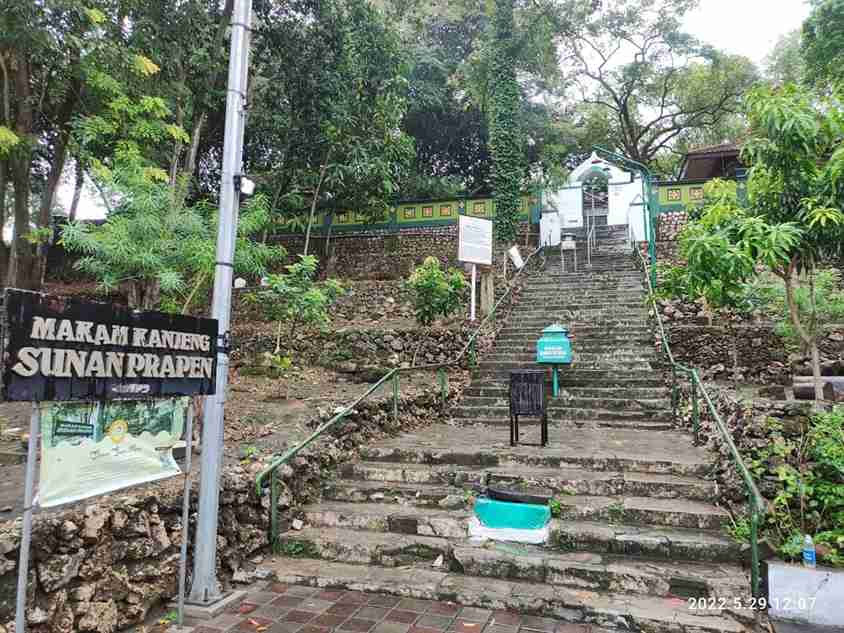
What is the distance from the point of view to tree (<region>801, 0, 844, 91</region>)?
40.1ft

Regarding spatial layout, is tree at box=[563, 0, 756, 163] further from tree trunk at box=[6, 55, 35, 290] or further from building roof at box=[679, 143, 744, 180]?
tree trunk at box=[6, 55, 35, 290]

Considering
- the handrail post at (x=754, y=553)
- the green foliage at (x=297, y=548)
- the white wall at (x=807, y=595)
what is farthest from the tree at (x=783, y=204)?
the green foliage at (x=297, y=548)

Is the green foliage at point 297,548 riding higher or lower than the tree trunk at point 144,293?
lower

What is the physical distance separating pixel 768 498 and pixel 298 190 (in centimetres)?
1280

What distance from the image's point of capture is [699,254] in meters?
5.27

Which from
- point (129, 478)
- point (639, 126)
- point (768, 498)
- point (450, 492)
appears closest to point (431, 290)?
point (450, 492)

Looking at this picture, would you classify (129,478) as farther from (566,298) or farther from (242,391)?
(566,298)

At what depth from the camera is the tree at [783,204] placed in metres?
4.89

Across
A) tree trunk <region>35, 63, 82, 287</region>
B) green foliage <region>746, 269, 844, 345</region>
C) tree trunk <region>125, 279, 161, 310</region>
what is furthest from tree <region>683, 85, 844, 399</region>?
tree trunk <region>35, 63, 82, 287</region>

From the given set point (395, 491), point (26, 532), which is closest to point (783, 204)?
point (395, 491)

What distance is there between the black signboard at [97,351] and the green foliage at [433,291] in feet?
18.8

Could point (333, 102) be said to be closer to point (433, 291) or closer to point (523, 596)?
point (433, 291)

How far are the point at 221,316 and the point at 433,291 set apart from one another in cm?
576

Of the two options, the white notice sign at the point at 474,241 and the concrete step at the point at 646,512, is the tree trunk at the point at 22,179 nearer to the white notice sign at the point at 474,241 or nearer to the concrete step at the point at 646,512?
the white notice sign at the point at 474,241
